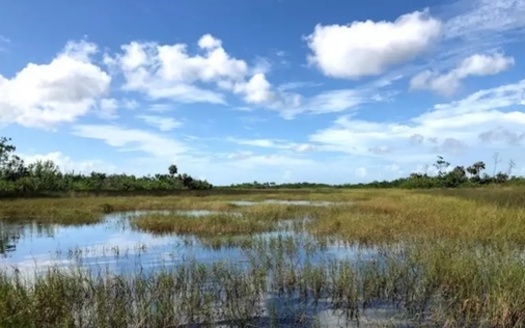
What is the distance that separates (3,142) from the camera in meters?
62.8

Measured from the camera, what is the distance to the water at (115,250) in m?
14.6

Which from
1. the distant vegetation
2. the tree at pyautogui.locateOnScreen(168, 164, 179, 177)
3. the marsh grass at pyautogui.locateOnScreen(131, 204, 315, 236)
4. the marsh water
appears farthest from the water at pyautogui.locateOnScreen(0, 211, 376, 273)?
the tree at pyautogui.locateOnScreen(168, 164, 179, 177)

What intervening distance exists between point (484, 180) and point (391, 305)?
80242mm

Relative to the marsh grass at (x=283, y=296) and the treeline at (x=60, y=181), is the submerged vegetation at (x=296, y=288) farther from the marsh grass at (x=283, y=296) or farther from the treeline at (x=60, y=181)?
the treeline at (x=60, y=181)

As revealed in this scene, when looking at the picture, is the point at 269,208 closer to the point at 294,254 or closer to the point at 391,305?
the point at 294,254

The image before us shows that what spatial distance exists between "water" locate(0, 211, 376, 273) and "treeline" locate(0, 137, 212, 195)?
3277cm

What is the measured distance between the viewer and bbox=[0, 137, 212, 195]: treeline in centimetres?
5976

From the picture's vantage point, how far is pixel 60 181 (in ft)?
224

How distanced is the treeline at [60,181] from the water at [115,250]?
3277cm

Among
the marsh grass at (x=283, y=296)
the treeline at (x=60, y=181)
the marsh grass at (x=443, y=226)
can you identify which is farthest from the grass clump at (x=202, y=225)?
the treeline at (x=60, y=181)

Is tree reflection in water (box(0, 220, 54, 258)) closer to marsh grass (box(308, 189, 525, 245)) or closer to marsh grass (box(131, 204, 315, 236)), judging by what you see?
marsh grass (box(131, 204, 315, 236))

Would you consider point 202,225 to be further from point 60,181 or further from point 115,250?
point 60,181

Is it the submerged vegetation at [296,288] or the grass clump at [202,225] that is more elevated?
the grass clump at [202,225]

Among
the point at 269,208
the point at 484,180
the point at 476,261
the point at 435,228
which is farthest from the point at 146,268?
Answer: the point at 484,180
